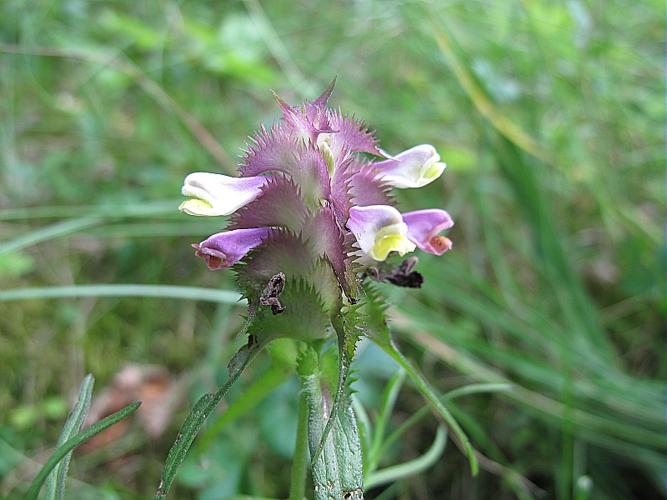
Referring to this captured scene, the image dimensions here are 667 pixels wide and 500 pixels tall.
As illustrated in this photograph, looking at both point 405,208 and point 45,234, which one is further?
point 405,208

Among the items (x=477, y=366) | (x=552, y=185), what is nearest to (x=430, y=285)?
(x=477, y=366)

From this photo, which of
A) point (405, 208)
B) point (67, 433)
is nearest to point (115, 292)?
point (67, 433)

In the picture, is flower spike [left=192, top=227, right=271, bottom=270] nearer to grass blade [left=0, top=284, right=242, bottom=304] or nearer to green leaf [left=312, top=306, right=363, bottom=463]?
green leaf [left=312, top=306, right=363, bottom=463]

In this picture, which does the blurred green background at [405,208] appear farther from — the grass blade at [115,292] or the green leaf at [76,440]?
the green leaf at [76,440]

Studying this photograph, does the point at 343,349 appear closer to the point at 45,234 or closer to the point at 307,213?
the point at 307,213

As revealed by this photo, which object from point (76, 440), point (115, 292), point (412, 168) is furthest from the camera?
point (115, 292)

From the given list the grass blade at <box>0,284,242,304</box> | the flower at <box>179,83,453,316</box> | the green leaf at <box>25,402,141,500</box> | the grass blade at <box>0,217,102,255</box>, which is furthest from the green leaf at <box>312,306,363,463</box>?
the grass blade at <box>0,217,102,255</box>

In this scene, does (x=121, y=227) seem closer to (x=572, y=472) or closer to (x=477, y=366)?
(x=477, y=366)
